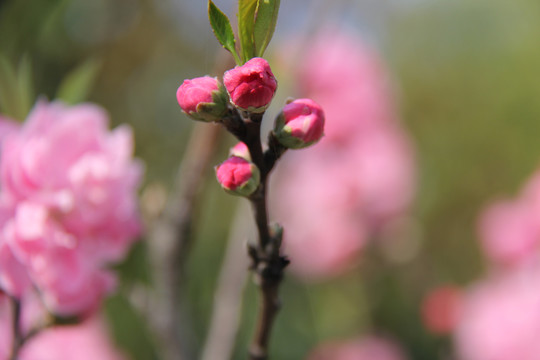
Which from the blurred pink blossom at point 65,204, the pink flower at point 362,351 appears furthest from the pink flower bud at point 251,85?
the pink flower at point 362,351

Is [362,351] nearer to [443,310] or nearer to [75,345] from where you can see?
[443,310]

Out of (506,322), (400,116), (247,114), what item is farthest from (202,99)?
(400,116)

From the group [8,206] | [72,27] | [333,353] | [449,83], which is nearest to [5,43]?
[8,206]

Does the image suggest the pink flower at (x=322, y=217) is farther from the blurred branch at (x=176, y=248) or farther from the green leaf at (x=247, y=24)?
the green leaf at (x=247, y=24)

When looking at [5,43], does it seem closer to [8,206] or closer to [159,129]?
[8,206]

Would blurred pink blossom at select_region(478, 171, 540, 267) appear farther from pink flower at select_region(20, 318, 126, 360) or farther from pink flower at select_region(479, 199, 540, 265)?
pink flower at select_region(20, 318, 126, 360)

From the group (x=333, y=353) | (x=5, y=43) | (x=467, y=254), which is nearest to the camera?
(x=5, y=43)

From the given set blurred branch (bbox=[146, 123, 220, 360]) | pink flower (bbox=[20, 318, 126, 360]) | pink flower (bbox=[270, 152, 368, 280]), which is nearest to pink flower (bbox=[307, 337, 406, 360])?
pink flower (bbox=[270, 152, 368, 280])
